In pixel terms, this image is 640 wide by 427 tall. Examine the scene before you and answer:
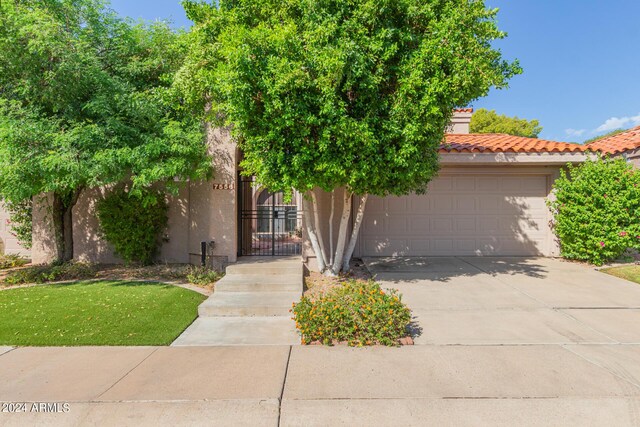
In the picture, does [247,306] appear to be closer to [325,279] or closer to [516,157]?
[325,279]

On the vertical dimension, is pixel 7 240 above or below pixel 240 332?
above

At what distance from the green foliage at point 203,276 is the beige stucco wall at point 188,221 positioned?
0.51 metres

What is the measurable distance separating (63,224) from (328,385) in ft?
27.6

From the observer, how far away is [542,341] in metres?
4.12

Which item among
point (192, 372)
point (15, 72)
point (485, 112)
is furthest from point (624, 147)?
point (485, 112)

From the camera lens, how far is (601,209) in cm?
750

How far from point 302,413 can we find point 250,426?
0.44 m

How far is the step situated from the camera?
423 cm

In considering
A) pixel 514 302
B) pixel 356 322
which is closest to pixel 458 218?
pixel 514 302

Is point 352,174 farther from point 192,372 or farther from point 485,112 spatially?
point 485,112

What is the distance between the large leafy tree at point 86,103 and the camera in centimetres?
555

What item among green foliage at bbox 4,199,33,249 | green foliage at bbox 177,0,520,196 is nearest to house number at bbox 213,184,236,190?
green foliage at bbox 177,0,520,196

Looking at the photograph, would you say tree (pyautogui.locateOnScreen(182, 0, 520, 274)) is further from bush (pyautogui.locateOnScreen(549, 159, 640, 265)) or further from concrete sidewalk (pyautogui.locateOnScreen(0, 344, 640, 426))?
bush (pyautogui.locateOnScreen(549, 159, 640, 265))

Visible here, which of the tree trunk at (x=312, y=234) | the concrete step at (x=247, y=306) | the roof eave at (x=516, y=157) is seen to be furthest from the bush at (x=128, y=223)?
the roof eave at (x=516, y=157)
